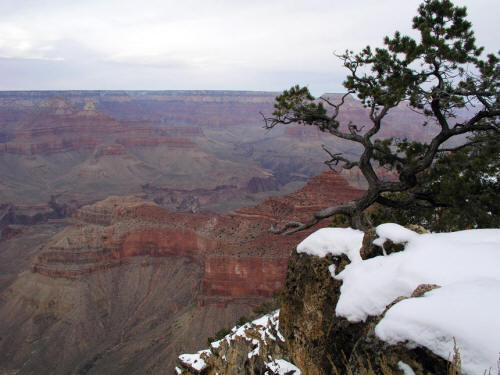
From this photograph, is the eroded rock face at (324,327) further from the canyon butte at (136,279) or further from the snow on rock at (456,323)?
the canyon butte at (136,279)

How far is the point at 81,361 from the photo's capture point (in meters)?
29.9

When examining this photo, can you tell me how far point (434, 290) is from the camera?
16.6ft

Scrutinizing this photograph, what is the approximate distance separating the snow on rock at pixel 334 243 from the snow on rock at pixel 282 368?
2.29 meters

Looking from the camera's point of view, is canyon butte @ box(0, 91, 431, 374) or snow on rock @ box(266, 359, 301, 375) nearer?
snow on rock @ box(266, 359, 301, 375)

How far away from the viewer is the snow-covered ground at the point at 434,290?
13.5ft

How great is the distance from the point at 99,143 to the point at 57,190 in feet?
142

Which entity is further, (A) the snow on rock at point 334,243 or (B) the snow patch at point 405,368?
(A) the snow on rock at point 334,243

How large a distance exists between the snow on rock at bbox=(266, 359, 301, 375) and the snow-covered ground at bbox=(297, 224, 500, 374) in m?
1.87

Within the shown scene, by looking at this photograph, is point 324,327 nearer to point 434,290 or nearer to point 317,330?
point 317,330

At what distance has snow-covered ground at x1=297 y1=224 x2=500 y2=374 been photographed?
412 cm

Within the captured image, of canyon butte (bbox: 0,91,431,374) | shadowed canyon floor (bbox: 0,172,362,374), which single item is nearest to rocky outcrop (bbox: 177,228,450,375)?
canyon butte (bbox: 0,91,431,374)

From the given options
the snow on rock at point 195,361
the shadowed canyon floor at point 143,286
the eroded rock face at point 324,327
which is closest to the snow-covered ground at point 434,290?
the eroded rock face at point 324,327

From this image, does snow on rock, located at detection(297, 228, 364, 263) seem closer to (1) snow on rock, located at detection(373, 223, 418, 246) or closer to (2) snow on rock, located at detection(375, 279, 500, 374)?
(1) snow on rock, located at detection(373, 223, 418, 246)

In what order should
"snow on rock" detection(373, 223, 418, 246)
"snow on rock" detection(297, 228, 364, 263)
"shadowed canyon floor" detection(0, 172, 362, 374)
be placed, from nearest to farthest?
1. "snow on rock" detection(373, 223, 418, 246)
2. "snow on rock" detection(297, 228, 364, 263)
3. "shadowed canyon floor" detection(0, 172, 362, 374)
